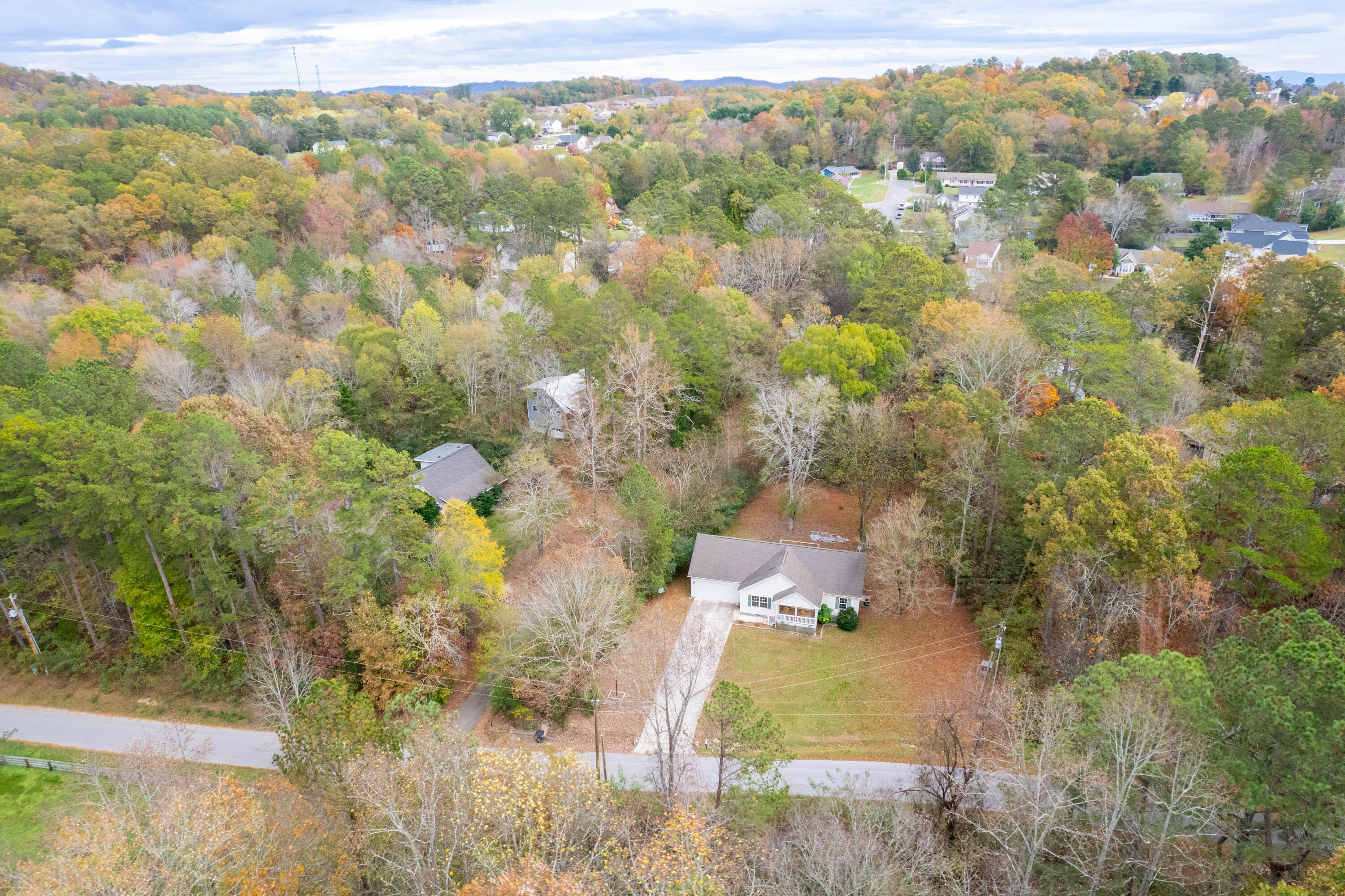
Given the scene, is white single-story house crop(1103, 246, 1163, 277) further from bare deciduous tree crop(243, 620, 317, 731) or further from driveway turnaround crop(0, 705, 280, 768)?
driveway turnaround crop(0, 705, 280, 768)

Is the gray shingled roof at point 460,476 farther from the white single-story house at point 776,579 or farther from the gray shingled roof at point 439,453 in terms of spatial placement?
the white single-story house at point 776,579

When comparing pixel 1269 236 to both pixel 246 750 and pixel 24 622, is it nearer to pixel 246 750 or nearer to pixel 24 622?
pixel 246 750

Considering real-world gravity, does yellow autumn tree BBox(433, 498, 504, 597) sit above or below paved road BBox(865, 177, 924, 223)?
below

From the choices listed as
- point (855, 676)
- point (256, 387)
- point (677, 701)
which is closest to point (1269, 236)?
point (855, 676)

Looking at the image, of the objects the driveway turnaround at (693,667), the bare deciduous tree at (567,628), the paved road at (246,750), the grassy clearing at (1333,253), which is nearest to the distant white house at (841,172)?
the grassy clearing at (1333,253)

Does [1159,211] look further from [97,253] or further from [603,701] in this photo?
[97,253]

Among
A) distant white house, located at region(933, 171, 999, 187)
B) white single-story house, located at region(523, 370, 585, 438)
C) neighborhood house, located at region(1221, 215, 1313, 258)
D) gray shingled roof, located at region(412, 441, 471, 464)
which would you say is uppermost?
distant white house, located at region(933, 171, 999, 187)

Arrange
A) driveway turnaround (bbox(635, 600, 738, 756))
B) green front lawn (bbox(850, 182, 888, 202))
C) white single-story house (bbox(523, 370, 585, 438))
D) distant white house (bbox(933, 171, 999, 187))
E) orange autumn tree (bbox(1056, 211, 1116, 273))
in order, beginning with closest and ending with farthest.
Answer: driveway turnaround (bbox(635, 600, 738, 756)), white single-story house (bbox(523, 370, 585, 438)), orange autumn tree (bbox(1056, 211, 1116, 273)), distant white house (bbox(933, 171, 999, 187)), green front lawn (bbox(850, 182, 888, 202))

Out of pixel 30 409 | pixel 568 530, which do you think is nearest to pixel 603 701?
pixel 568 530

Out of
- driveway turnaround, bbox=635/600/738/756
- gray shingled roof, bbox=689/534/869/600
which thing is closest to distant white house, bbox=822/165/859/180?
gray shingled roof, bbox=689/534/869/600
